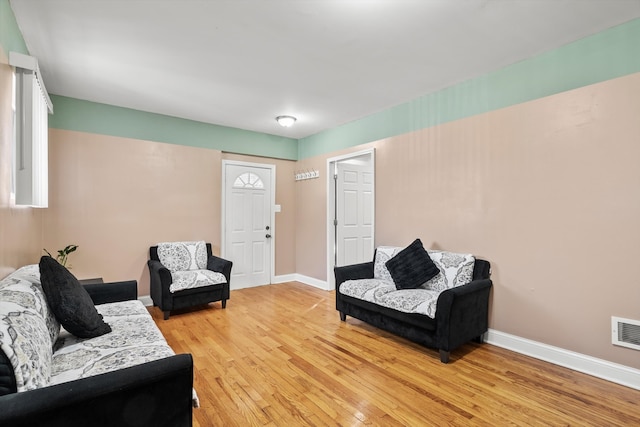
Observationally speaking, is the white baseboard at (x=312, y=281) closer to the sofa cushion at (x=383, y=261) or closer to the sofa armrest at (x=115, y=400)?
the sofa cushion at (x=383, y=261)

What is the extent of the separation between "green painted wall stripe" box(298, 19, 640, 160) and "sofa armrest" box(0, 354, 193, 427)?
3.39 metres

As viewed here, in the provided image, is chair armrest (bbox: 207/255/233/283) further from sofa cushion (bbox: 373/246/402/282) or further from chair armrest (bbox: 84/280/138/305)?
sofa cushion (bbox: 373/246/402/282)

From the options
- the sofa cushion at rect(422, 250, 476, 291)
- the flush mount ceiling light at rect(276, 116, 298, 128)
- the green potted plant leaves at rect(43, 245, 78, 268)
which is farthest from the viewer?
the flush mount ceiling light at rect(276, 116, 298, 128)

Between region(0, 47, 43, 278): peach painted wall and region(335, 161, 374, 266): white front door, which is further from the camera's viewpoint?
region(335, 161, 374, 266): white front door

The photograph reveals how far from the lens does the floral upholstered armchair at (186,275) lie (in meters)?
3.65

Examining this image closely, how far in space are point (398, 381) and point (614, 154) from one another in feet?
7.71

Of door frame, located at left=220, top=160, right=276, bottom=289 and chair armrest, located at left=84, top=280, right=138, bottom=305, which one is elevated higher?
door frame, located at left=220, top=160, right=276, bottom=289

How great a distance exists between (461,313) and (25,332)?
111 inches

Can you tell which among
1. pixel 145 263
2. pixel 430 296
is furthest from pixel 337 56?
pixel 145 263

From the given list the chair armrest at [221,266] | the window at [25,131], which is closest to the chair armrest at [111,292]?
the window at [25,131]

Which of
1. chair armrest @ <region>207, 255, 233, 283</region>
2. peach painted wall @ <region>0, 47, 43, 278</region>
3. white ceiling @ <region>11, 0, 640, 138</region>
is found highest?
white ceiling @ <region>11, 0, 640, 138</region>

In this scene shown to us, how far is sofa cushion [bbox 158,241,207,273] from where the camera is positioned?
13.6ft

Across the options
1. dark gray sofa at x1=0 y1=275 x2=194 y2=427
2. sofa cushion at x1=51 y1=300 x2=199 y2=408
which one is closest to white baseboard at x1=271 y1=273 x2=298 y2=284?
sofa cushion at x1=51 y1=300 x2=199 y2=408

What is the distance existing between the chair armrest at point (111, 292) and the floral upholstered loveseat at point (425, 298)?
2092 mm
